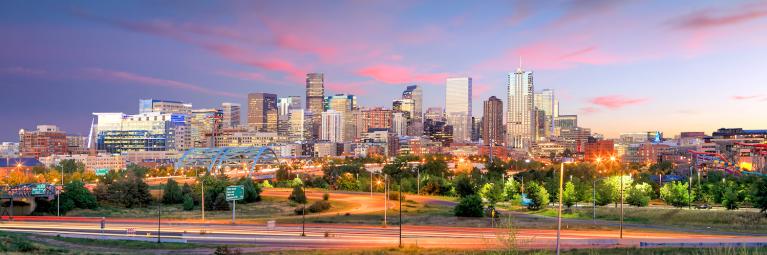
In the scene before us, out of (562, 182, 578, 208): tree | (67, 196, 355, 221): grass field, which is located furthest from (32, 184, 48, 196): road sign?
(562, 182, 578, 208): tree

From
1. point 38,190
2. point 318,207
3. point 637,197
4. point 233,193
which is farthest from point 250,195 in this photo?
point 637,197

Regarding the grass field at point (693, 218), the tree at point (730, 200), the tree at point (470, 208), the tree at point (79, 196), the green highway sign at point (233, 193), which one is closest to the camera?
the grass field at point (693, 218)

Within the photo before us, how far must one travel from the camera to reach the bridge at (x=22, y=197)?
90438 mm

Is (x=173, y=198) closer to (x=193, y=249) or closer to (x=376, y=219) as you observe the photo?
(x=376, y=219)

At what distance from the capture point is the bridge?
3561 inches

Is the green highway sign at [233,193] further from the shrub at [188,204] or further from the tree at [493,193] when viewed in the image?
the tree at [493,193]

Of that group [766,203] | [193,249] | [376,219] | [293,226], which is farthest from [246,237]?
[766,203]

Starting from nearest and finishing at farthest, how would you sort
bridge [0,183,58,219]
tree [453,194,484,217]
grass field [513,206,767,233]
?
grass field [513,206,767,233]
tree [453,194,484,217]
bridge [0,183,58,219]

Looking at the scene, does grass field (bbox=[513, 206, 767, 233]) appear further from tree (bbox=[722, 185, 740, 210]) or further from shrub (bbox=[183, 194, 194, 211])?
shrub (bbox=[183, 194, 194, 211])

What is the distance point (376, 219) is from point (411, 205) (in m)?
20.3

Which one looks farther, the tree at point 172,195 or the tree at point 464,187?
the tree at point 464,187

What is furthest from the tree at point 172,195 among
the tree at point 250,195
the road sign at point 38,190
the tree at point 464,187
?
the tree at point 464,187

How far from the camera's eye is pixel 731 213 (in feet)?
247

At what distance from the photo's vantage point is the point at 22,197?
91.6m
